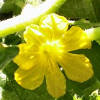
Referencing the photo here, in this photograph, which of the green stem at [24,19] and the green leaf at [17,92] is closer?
the green stem at [24,19]

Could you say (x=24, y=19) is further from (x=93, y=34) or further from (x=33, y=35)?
(x=93, y=34)

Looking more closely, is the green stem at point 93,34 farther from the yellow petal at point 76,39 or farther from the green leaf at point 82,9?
the green leaf at point 82,9

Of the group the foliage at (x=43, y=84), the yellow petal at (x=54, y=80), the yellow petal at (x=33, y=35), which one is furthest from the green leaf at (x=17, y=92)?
the yellow petal at (x=33, y=35)

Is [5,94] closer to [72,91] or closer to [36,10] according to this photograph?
[72,91]

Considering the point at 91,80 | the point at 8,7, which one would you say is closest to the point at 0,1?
the point at 8,7

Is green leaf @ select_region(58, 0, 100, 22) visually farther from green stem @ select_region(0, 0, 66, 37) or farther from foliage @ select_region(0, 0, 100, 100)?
green stem @ select_region(0, 0, 66, 37)

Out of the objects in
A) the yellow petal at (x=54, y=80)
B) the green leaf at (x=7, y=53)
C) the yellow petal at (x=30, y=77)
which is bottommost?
the yellow petal at (x=54, y=80)
